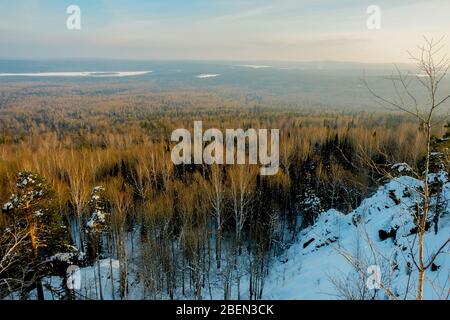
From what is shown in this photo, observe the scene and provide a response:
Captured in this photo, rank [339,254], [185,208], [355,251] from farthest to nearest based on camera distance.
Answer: [185,208] → [355,251] → [339,254]

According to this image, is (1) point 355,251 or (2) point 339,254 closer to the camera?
(2) point 339,254

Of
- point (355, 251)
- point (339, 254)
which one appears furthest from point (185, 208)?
point (339, 254)

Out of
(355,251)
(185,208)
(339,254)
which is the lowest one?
(355,251)

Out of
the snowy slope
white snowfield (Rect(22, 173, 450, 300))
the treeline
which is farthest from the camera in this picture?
the treeline

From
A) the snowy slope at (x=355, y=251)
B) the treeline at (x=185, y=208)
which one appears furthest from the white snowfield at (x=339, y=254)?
the treeline at (x=185, y=208)

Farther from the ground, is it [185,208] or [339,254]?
[339,254]

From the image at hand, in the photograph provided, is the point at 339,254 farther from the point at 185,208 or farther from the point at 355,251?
the point at 185,208

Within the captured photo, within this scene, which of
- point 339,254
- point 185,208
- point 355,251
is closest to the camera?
point 339,254

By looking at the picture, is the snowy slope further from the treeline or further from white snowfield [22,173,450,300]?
the treeline

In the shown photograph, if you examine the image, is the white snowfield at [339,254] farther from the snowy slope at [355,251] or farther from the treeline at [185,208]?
the treeline at [185,208]

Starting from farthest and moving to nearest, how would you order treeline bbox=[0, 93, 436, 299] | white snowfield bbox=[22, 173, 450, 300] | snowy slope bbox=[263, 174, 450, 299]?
treeline bbox=[0, 93, 436, 299], white snowfield bbox=[22, 173, 450, 300], snowy slope bbox=[263, 174, 450, 299]

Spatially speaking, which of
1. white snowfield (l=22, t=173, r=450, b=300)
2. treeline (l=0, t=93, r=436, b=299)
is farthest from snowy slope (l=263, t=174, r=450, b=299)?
treeline (l=0, t=93, r=436, b=299)
